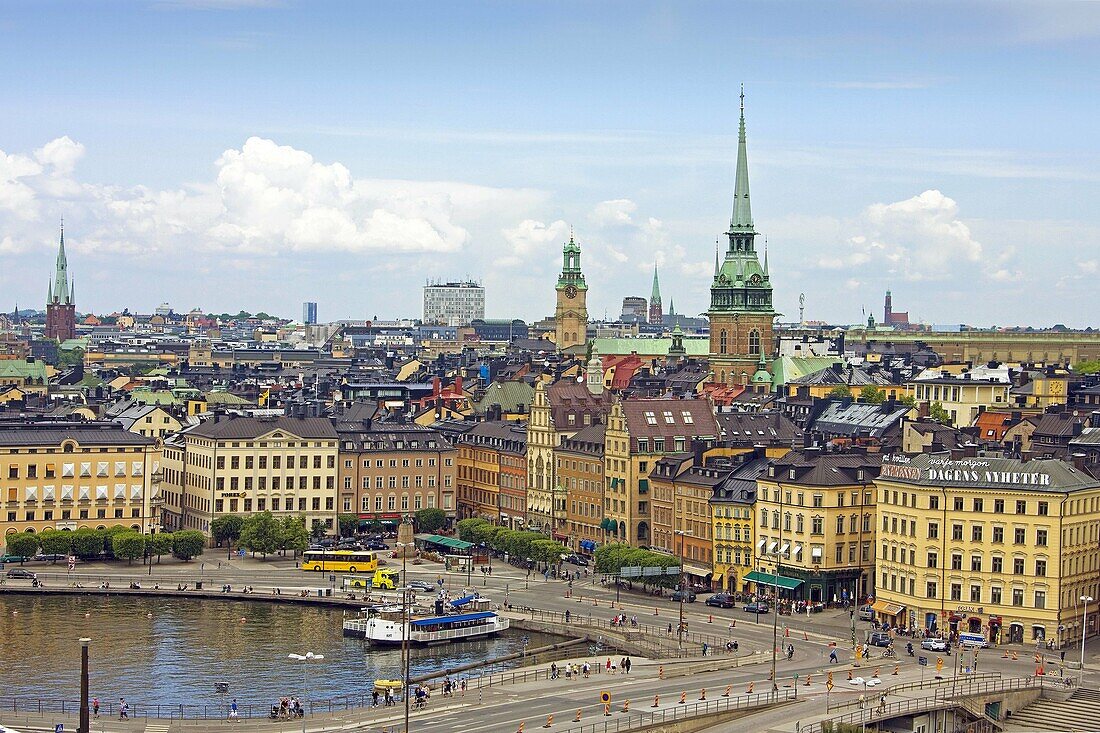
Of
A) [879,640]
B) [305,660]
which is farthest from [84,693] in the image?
[879,640]

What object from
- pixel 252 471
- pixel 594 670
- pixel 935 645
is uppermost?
pixel 252 471

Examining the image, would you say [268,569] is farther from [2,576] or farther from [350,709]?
[350,709]

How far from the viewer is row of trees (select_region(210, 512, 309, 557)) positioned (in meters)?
169

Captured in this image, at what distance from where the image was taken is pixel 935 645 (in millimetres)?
123812

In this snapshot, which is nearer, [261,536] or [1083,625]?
[1083,625]

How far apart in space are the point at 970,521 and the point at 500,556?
181 feet

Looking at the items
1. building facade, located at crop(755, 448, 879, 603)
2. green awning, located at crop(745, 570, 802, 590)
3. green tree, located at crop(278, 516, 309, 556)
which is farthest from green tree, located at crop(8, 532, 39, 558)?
building facade, located at crop(755, 448, 879, 603)

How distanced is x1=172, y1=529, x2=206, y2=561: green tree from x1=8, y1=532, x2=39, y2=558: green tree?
37.1ft

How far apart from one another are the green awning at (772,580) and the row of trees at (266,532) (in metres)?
42.9

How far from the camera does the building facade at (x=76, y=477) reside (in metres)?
173

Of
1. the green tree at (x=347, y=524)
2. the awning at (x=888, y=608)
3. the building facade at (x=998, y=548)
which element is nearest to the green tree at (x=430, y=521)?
the green tree at (x=347, y=524)

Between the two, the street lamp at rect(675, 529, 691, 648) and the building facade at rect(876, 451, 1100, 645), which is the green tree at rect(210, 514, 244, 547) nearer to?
the street lamp at rect(675, 529, 691, 648)

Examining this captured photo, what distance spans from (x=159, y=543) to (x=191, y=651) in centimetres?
3796

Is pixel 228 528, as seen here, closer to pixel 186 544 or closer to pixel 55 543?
pixel 186 544
